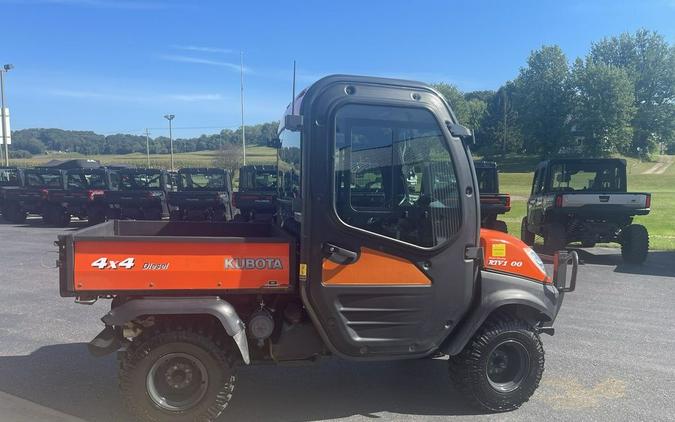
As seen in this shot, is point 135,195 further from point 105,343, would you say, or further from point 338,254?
point 338,254

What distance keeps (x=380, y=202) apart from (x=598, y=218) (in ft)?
31.7

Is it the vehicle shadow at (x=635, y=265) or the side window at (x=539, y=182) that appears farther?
the side window at (x=539, y=182)

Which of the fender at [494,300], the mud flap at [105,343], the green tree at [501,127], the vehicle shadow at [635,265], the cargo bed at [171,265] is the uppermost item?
the green tree at [501,127]

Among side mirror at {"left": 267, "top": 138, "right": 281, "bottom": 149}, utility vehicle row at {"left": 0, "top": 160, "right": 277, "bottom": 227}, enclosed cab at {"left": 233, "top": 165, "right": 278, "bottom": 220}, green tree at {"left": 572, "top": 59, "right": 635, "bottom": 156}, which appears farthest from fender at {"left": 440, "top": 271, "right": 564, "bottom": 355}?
green tree at {"left": 572, "top": 59, "right": 635, "bottom": 156}

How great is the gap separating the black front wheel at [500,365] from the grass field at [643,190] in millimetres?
11980

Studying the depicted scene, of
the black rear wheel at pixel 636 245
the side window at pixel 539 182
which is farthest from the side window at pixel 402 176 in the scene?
the side window at pixel 539 182

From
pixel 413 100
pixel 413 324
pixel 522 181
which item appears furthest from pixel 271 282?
pixel 522 181

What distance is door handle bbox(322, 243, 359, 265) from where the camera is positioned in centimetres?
365

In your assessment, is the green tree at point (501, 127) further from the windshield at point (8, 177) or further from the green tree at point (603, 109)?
the windshield at point (8, 177)

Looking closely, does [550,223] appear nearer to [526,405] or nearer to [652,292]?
[652,292]

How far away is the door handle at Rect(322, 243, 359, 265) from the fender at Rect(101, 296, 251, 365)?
0.78 metres

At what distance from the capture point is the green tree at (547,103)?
66.5 metres

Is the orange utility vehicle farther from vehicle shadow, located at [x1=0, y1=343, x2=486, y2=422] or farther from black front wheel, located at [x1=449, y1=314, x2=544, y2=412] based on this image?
vehicle shadow, located at [x1=0, y1=343, x2=486, y2=422]

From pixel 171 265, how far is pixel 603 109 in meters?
68.7
